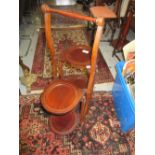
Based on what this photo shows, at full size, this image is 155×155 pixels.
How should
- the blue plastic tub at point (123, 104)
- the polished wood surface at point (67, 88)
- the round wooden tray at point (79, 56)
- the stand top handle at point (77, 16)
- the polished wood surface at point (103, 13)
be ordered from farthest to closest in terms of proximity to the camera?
the polished wood surface at point (103, 13)
the round wooden tray at point (79, 56)
the blue plastic tub at point (123, 104)
the polished wood surface at point (67, 88)
the stand top handle at point (77, 16)

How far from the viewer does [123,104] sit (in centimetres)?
138

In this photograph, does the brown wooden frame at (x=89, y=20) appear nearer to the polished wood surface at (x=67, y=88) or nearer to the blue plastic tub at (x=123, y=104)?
the polished wood surface at (x=67, y=88)

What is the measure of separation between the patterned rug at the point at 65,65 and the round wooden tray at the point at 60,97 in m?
0.63

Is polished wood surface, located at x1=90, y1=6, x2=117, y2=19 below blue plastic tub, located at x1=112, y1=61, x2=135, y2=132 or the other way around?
the other way around

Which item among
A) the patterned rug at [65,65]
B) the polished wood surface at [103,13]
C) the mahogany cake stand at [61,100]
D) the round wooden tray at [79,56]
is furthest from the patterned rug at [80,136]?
the polished wood surface at [103,13]

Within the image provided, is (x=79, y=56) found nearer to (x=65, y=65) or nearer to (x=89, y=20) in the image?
(x=89, y=20)

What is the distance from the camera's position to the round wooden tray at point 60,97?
1.12m

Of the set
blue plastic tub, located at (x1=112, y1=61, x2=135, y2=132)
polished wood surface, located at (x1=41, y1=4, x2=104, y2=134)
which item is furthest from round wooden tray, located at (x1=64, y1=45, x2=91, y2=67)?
blue plastic tub, located at (x1=112, y1=61, x2=135, y2=132)

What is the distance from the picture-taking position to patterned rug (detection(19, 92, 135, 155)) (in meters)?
1.33

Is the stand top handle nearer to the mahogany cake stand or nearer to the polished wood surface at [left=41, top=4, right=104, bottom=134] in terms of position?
the polished wood surface at [left=41, top=4, right=104, bottom=134]

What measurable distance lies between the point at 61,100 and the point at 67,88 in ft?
0.40
